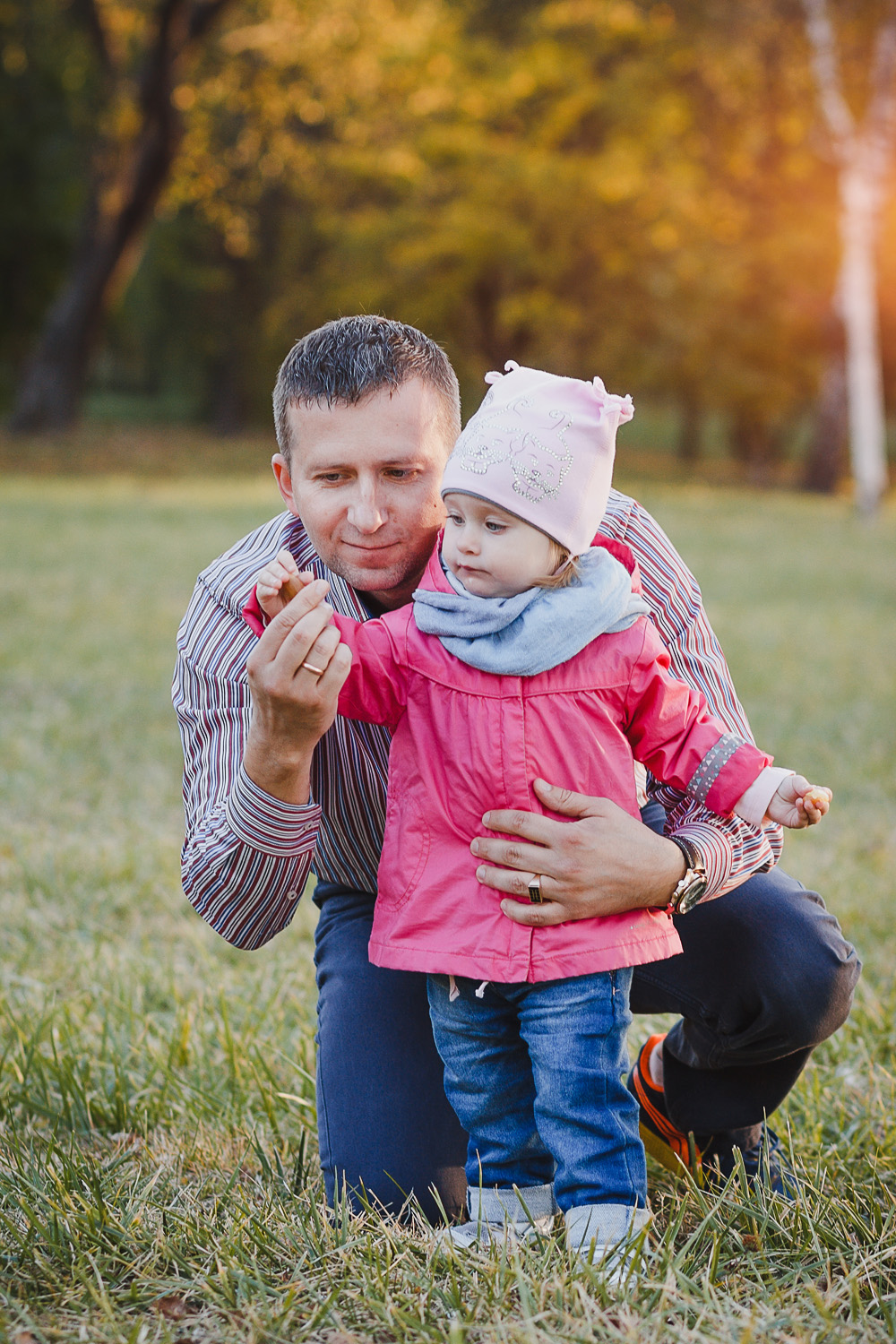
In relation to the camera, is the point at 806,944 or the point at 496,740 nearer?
the point at 496,740

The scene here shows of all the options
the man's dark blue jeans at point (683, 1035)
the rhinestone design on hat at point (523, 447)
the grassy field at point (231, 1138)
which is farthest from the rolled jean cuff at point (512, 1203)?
the rhinestone design on hat at point (523, 447)

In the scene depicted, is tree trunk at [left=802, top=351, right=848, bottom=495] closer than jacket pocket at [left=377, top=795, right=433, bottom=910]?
No

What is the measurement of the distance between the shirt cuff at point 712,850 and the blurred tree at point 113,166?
18.6 metres

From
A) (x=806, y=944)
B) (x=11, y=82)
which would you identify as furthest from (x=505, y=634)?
(x=11, y=82)

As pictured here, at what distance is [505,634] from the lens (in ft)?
6.75

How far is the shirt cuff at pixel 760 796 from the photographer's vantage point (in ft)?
6.73

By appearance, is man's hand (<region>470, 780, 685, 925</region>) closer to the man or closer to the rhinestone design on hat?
the man

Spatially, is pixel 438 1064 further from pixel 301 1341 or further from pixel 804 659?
pixel 804 659

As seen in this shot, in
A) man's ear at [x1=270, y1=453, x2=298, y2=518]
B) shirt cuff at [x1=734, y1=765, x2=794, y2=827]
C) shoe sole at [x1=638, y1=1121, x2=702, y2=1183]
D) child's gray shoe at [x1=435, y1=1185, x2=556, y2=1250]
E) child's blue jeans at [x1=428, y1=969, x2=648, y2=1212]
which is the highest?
man's ear at [x1=270, y1=453, x2=298, y2=518]

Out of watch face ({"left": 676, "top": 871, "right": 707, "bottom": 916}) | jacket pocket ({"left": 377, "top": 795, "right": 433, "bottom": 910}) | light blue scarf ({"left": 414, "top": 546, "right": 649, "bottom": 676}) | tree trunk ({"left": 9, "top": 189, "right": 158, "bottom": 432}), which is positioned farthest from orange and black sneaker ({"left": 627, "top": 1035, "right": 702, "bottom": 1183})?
tree trunk ({"left": 9, "top": 189, "right": 158, "bottom": 432})

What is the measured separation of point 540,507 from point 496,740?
382mm

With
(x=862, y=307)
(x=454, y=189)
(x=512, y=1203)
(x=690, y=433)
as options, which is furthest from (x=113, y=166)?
(x=512, y=1203)

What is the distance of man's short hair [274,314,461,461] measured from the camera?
91.0 inches

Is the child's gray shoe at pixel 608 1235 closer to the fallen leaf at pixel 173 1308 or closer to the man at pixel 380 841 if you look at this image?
the man at pixel 380 841
